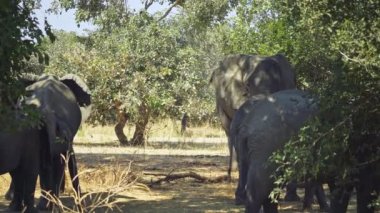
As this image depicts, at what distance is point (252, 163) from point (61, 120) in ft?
11.8

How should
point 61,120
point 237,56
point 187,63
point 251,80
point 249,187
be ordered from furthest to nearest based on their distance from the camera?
point 187,63, point 237,56, point 251,80, point 61,120, point 249,187

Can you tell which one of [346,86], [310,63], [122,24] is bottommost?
[346,86]

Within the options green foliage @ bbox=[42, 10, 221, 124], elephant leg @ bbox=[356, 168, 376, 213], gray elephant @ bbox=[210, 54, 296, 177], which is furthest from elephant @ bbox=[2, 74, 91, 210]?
green foliage @ bbox=[42, 10, 221, 124]

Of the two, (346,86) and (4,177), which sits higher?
(346,86)

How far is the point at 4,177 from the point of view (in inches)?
587

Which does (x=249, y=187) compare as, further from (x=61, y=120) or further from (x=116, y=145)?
(x=116, y=145)

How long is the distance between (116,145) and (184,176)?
443 inches

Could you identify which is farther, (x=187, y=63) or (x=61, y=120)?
(x=187, y=63)

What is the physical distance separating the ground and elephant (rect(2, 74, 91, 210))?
411mm

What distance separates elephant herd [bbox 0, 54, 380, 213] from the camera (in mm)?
8938

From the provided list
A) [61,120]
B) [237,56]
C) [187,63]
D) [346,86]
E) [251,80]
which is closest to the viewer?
[346,86]

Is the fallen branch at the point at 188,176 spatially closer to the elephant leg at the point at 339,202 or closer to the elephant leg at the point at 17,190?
the elephant leg at the point at 17,190

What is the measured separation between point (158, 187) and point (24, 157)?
13.2ft

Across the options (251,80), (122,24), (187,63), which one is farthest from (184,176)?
(122,24)
